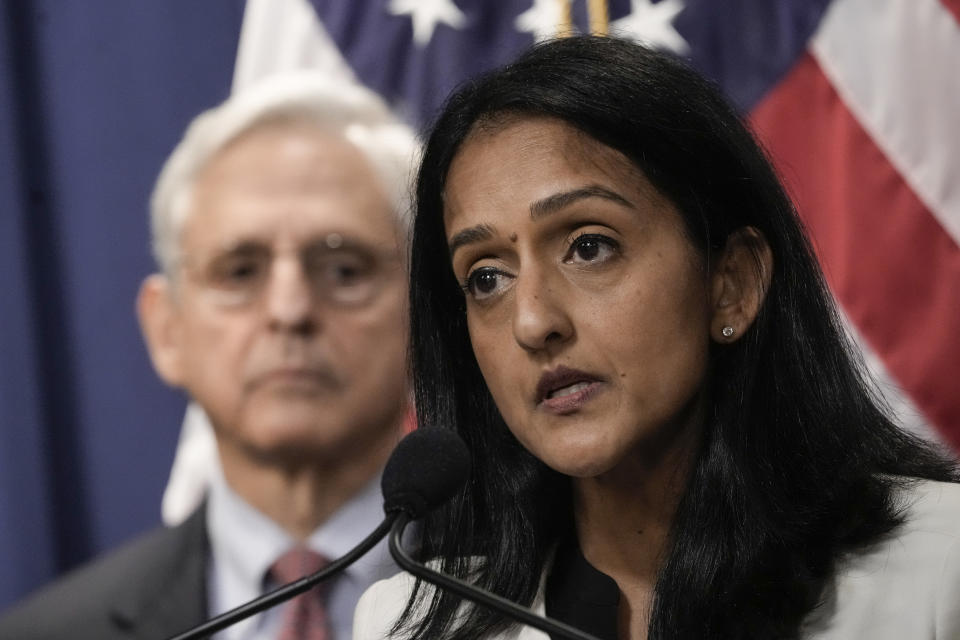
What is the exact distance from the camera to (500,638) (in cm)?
148

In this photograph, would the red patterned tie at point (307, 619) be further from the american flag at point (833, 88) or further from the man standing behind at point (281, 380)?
the american flag at point (833, 88)

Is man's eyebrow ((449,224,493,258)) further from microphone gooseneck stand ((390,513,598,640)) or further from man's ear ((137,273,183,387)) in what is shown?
man's ear ((137,273,183,387))

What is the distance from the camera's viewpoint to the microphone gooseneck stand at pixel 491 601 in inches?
37.5

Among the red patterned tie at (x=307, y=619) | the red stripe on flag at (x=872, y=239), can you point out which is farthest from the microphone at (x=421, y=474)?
the red stripe on flag at (x=872, y=239)

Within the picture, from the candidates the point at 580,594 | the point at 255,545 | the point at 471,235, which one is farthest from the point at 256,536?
the point at 471,235

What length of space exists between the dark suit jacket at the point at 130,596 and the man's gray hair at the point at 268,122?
19.3 inches

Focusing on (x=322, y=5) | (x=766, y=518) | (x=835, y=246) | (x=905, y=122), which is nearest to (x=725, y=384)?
(x=766, y=518)

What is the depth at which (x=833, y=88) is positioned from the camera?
211 centimetres

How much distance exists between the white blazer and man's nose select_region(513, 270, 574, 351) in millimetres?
429

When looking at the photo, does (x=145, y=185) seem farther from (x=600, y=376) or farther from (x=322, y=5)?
(x=600, y=376)

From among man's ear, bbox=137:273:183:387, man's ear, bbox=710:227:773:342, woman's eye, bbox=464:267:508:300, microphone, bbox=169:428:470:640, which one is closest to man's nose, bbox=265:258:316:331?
man's ear, bbox=137:273:183:387

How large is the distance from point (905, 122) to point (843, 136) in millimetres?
109

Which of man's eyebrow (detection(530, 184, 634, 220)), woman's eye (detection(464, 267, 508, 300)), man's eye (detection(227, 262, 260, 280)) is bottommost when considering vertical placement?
woman's eye (detection(464, 267, 508, 300))

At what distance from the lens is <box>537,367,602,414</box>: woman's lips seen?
1316 millimetres
